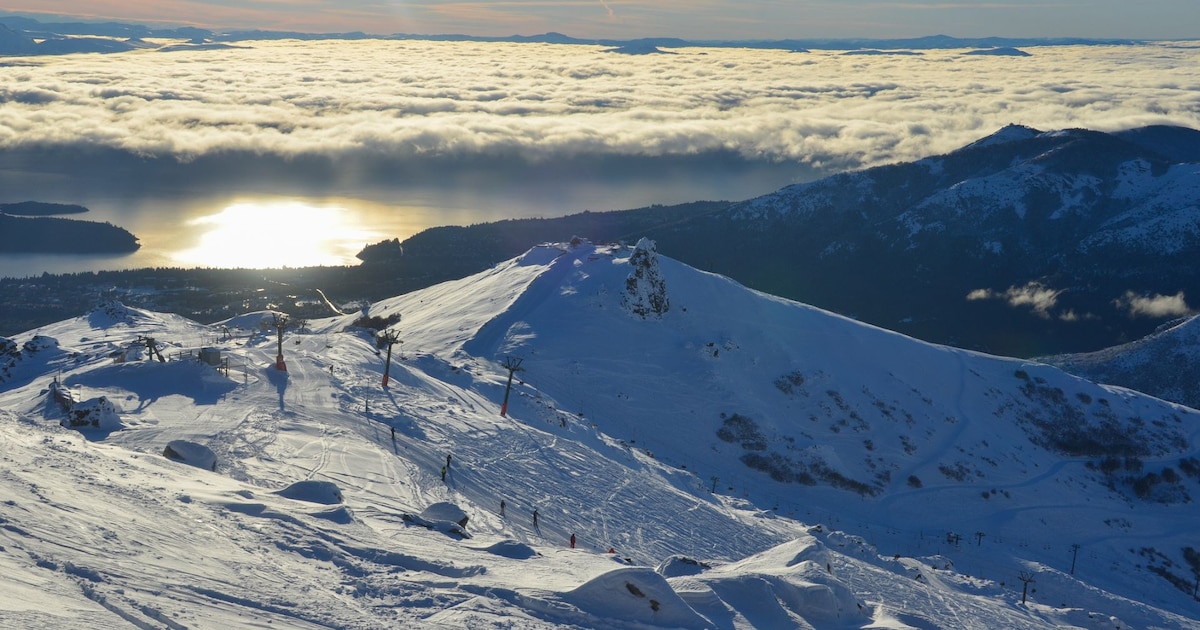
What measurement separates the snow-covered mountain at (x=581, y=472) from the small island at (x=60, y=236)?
4574 inches

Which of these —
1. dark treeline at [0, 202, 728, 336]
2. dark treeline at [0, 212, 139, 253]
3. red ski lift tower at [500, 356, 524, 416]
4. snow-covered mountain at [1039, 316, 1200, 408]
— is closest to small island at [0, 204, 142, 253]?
dark treeline at [0, 212, 139, 253]

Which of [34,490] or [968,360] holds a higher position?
[34,490]

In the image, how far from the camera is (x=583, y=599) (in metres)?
24.1

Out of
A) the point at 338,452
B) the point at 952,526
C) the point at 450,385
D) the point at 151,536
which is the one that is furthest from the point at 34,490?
the point at 952,526

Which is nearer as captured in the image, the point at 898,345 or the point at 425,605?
the point at 425,605

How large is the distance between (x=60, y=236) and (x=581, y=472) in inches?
6579

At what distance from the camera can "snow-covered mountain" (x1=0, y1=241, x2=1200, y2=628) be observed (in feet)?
77.8

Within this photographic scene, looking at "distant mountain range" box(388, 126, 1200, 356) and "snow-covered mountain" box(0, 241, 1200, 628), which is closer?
"snow-covered mountain" box(0, 241, 1200, 628)

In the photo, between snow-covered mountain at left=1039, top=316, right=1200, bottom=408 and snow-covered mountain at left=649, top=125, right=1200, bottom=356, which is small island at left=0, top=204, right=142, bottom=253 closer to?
snow-covered mountain at left=649, top=125, right=1200, bottom=356

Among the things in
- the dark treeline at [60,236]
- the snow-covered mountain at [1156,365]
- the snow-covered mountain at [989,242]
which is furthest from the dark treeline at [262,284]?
the snow-covered mountain at [1156,365]

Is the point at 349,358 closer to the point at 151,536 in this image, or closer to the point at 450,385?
the point at 450,385

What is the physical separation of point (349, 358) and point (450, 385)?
6.28 metres

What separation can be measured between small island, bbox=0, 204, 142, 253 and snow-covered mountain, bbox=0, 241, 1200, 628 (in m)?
116

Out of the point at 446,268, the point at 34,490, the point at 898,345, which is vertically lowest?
the point at 446,268
